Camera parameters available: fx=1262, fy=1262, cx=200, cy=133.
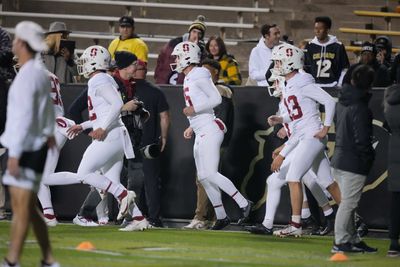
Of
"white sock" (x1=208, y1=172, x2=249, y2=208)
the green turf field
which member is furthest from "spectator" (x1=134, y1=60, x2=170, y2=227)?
"white sock" (x1=208, y1=172, x2=249, y2=208)

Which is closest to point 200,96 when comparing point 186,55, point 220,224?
point 186,55

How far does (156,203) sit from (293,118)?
2.11m

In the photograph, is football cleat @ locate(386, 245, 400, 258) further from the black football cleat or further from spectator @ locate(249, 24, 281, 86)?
spectator @ locate(249, 24, 281, 86)

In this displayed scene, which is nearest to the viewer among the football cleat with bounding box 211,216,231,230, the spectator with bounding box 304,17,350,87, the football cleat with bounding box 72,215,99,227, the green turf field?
the green turf field

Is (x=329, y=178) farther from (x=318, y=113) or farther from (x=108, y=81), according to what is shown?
(x=108, y=81)

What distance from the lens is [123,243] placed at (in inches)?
454

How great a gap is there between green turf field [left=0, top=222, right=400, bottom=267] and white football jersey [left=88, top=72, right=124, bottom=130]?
1.11 meters

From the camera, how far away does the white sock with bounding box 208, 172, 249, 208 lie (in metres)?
13.3

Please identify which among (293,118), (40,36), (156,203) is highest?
(40,36)

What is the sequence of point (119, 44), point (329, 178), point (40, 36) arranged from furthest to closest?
1. point (119, 44)
2. point (329, 178)
3. point (40, 36)

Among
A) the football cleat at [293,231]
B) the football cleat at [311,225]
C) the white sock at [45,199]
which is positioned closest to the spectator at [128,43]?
the white sock at [45,199]

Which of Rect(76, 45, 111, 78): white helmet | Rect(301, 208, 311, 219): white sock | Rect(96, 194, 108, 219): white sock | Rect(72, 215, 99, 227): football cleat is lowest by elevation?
Rect(72, 215, 99, 227): football cleat

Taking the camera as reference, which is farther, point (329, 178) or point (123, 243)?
point (329, 178)

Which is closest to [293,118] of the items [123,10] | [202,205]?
[202,205]
